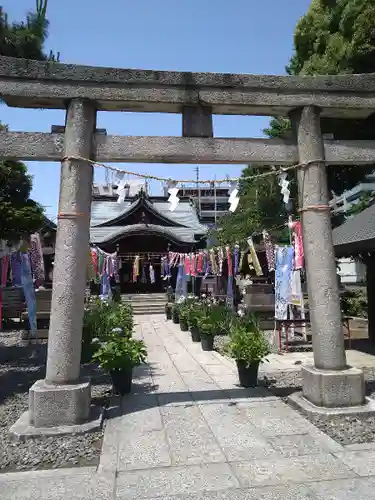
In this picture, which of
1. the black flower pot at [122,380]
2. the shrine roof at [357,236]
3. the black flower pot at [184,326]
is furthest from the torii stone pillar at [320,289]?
the black flower pot at [184,326]

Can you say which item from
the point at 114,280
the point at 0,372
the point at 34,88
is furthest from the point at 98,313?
the point at 114,280

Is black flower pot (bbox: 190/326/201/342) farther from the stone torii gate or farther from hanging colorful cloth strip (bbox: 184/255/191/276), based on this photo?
hanging colorful cloth strip (bbox: 184/255/191/276)

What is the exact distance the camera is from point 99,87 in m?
5.94

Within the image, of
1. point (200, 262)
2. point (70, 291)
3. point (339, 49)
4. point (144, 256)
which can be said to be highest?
Result: point (339, 49)

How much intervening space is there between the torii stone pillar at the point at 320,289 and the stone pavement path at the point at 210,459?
62 centimetres

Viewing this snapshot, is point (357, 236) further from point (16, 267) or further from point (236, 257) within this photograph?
point (16, 267)

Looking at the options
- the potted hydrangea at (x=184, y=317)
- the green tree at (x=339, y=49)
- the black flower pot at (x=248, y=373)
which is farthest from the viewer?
the potted hydrangea at (x=184, y=317)

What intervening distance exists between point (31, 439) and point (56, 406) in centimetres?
45

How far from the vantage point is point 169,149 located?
607 centimetres

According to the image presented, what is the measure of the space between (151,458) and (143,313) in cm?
2034

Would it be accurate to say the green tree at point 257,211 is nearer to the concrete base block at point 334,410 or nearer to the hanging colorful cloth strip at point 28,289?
the hanging colorful cloth strip at point 28,289

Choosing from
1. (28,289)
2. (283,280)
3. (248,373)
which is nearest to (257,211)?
(283,280)

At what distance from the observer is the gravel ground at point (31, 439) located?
4.45m

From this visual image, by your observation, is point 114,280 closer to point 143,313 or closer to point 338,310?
point 143,313
